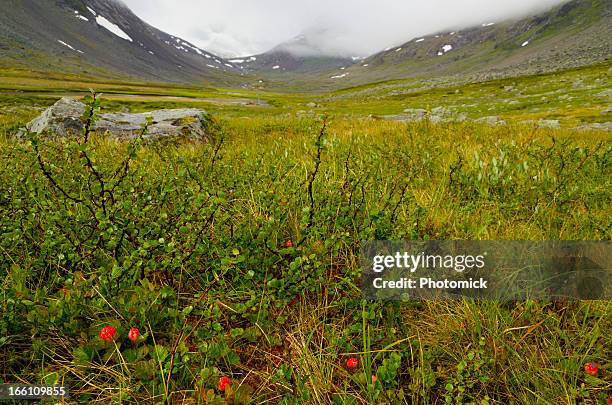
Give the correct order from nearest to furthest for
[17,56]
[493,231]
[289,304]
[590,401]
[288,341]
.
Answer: [590,401]
[288,341]
[289,304]
[493,231]
[17,56]

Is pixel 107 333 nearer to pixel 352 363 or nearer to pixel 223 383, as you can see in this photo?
pixel 223 383

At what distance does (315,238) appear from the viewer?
8.99 ft

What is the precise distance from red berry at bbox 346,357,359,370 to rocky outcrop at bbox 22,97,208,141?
27.5 ft

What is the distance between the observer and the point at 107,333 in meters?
1.92

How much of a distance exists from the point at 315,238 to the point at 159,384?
4.65 ft

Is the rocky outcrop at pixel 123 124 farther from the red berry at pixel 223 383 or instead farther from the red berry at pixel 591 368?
the red berry at pixel 591 368

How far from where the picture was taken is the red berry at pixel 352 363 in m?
1.92

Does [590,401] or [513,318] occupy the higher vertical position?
[513,318]

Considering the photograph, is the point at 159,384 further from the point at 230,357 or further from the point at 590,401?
the point at 590,401

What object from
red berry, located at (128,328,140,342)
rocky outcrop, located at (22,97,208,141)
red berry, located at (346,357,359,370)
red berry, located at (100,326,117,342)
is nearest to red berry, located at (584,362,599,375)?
red berry, located at (346,357,359,370)

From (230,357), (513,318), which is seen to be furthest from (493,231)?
(230,357)

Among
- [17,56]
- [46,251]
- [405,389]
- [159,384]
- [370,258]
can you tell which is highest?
[17,56]

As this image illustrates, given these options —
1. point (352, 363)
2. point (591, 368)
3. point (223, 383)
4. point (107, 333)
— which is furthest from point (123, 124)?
point (591, 368)

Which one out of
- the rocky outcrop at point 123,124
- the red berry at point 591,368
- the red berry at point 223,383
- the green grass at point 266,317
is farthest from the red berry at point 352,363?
the rocky outcrop at point 123,124
